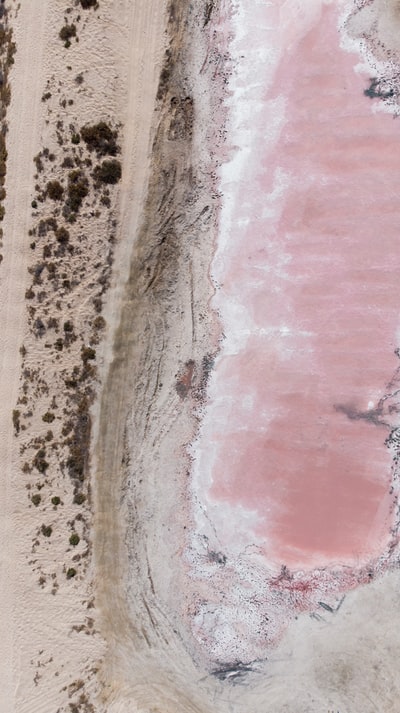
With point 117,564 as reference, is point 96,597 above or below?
below

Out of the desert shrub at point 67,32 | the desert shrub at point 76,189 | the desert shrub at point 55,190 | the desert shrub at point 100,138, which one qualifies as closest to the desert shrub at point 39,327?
Result: the desert shrub at point 76,189

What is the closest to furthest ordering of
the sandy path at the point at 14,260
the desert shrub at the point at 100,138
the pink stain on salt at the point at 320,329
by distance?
the pink stain on salt at the point at 320,329 → the desert shrub at the point at 100,138 → the sandy path at the point at 14,260

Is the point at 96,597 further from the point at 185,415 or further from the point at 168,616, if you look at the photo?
the point at 185,415

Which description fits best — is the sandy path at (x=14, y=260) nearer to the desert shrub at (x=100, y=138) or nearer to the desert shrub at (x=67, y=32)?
the desert shrub at (x=67, y=32)

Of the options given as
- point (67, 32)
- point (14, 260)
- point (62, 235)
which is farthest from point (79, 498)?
point (67, 32)

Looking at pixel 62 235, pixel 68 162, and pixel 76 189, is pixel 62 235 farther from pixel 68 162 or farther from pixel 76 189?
pixel 68 162

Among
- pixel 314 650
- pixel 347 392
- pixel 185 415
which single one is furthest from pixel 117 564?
pixel 347 392
